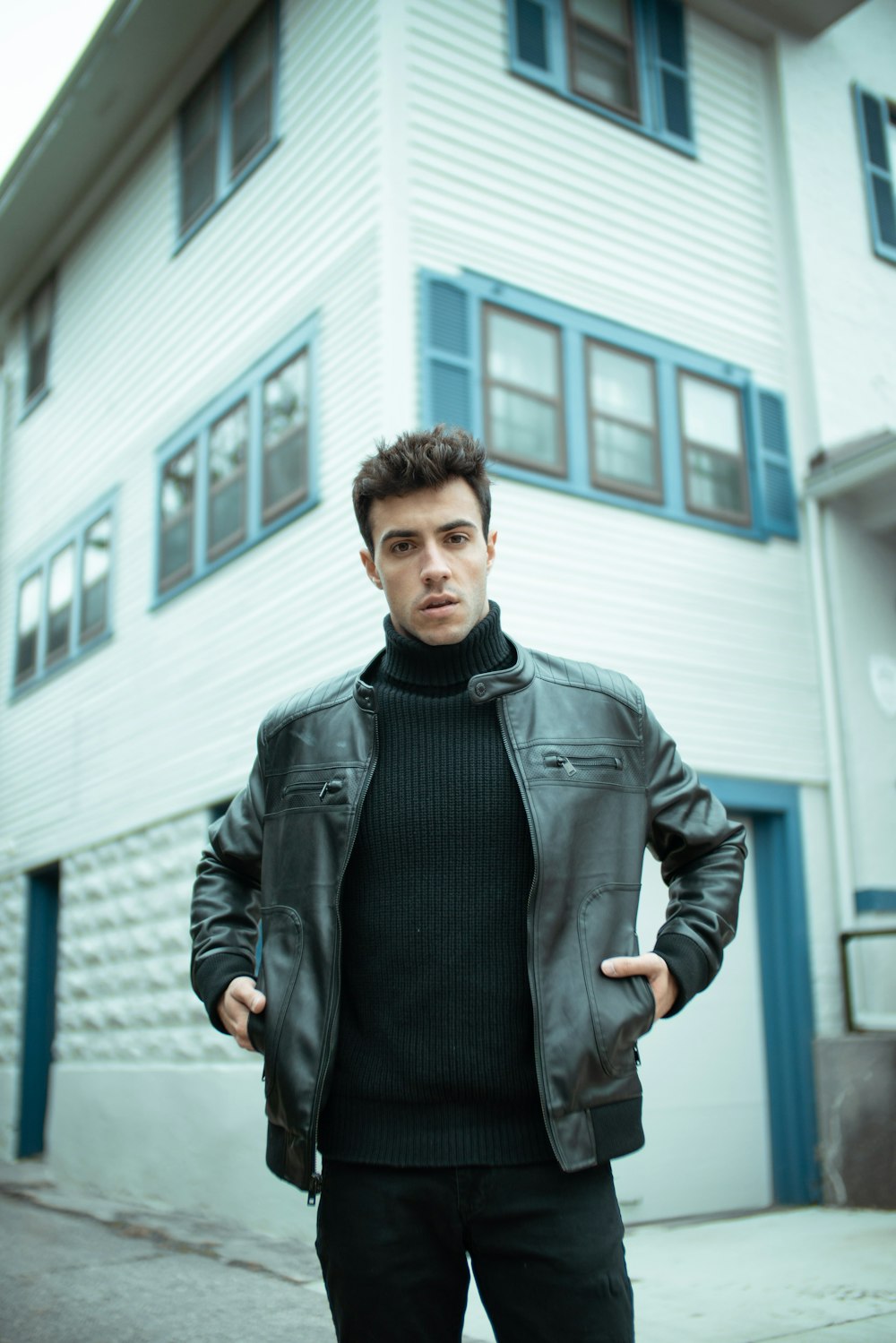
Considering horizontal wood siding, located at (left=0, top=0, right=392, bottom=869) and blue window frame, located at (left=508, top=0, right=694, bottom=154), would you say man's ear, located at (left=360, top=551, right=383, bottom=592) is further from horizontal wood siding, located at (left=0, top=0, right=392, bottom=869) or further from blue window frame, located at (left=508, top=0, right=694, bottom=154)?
blue window frame, located at (left=508, top=0, right=694, bottom=154)

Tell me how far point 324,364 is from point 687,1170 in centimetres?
569

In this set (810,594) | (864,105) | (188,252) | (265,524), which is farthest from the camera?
(864,105)

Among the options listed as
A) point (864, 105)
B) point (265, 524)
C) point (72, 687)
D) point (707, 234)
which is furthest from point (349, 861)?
point (864, 105)

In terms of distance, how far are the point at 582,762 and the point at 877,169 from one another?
34.6 feet

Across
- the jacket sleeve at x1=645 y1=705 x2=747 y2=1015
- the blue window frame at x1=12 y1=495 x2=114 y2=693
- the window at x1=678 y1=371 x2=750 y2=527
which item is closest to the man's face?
the jacket sleeve at x1=645 y1=705 x2=747 y2=1015

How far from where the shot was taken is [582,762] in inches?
94.2

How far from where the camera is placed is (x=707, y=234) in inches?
386

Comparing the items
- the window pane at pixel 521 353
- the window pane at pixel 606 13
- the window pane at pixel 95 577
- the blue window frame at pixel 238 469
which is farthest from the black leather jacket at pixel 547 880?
the window pane at pixel 95 577

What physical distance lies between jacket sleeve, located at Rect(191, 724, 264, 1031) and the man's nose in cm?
51

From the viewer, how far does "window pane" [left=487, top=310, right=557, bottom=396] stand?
8.38 m

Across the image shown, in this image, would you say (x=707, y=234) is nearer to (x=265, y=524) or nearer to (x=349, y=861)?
(x=265, y=524)

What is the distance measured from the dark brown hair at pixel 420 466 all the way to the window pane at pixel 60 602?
10.4 metres

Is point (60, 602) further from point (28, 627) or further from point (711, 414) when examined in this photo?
point (711, 414)

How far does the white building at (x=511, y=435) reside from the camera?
8.20 metres
